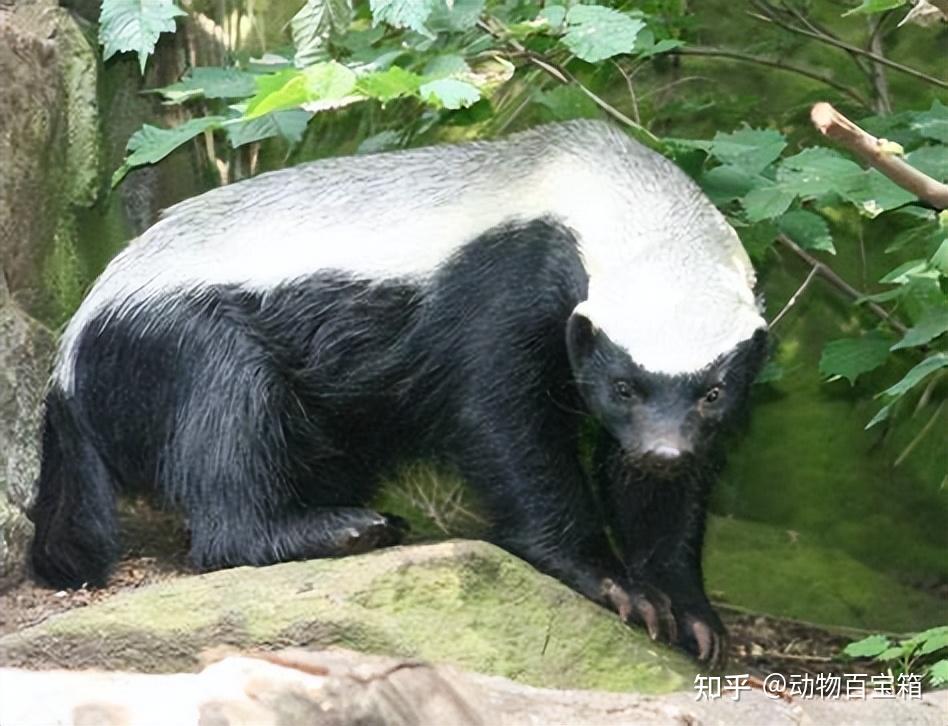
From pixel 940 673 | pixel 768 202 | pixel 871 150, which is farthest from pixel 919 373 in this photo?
pixel 871 150

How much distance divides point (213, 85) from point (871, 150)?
6.74ft

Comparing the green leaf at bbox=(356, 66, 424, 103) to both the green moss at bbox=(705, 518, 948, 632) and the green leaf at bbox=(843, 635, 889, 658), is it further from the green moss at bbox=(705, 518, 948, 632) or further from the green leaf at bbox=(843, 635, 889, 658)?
the green moss at bbox=(705, 518, 948, 632)

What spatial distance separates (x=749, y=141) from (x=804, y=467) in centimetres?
117

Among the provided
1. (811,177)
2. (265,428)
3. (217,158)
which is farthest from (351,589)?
(217,158)

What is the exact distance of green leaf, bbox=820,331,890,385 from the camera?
4238 mm

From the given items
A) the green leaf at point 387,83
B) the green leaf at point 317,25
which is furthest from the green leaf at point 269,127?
the green leaf at point 387,83

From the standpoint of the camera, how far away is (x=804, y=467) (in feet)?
16.0

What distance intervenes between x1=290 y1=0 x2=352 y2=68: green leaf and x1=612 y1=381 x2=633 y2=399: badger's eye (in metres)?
1.19

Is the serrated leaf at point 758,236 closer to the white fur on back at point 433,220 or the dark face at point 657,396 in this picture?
the white fur on back at point 433,220

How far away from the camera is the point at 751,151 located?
4168mm

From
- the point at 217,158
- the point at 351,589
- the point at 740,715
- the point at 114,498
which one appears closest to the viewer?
the point at 740,715

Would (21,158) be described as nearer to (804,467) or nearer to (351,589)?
(351,589)

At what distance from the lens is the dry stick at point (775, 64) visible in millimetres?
4883

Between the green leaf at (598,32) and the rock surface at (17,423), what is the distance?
1628 mm
